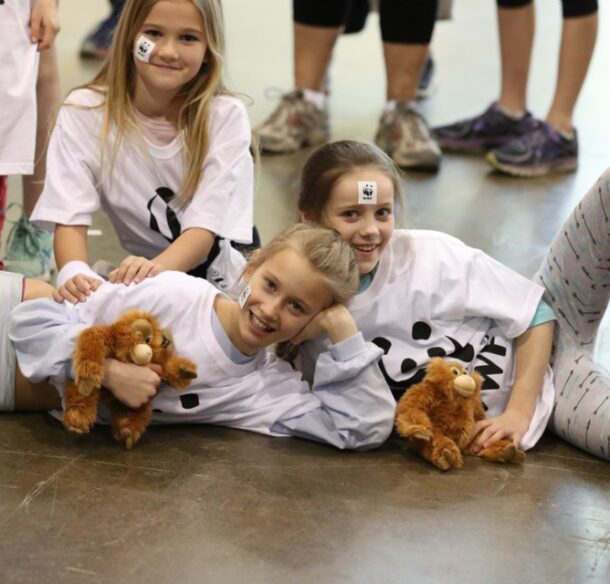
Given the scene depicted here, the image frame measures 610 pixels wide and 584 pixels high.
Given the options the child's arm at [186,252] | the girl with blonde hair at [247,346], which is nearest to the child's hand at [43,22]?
the child's arm at [186,252]

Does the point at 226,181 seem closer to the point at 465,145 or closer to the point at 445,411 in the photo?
the point at 445,411

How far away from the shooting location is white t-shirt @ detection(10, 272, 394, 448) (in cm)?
224

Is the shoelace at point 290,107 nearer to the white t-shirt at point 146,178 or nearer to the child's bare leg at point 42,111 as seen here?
the child's bare leg at point 42,111

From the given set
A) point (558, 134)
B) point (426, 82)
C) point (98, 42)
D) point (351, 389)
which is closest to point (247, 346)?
point (351, 389)

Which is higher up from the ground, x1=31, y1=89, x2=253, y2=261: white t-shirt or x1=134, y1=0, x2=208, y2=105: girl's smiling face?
x1=134, y1=0, x2=208, y2=105: girl's smiling face

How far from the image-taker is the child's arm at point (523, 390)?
7.56 ft

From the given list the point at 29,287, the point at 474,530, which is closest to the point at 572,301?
the point at 474,530

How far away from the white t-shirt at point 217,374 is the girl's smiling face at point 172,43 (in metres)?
0.48

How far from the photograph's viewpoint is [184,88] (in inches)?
104

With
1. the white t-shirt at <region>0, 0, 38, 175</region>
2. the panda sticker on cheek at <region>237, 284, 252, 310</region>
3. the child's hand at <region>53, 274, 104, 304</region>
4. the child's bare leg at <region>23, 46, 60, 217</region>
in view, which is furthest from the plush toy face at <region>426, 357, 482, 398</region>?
the child's bare leg at <region>23, 46, 60, 217</region>

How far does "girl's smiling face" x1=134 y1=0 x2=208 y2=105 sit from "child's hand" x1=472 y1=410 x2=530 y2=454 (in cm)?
95

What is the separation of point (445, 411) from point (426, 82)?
2.85 metres

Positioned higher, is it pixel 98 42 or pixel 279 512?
pixel 98 42

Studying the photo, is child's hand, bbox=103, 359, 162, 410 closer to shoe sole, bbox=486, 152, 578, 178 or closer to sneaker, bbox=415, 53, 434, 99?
shoe sole, bbox=486, 152, 578, 178
